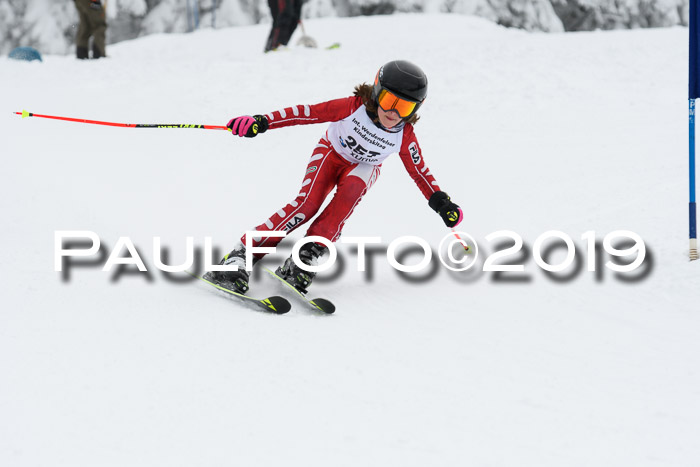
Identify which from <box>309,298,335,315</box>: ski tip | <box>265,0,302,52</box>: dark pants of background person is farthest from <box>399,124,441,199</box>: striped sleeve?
<box>265,0,302,52</box>: dark pants of background person

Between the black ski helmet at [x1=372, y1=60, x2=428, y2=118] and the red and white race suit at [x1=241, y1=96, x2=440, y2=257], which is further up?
the black ski helmet at [x1=372, y1=60, x2=428, y2=118]

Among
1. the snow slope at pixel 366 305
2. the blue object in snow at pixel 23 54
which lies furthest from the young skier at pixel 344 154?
the blue object in snow at pixel 23 54

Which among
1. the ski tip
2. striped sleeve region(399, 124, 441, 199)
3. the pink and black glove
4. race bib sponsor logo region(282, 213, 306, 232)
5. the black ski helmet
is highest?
the black ski helmet

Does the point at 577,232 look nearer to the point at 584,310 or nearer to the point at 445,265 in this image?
the point at 445,265

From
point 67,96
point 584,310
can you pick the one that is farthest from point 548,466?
point 67,96

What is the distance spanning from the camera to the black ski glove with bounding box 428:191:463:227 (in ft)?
13.5

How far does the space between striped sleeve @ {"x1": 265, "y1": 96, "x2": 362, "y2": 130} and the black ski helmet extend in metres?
0.29

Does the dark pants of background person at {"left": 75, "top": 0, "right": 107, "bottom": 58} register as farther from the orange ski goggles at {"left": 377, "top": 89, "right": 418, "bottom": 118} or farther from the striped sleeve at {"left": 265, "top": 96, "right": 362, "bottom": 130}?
the orange ski goggles at {"left": 377, "top": 89, "right": 418, "bottom": 118}

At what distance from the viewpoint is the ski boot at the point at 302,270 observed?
386cm

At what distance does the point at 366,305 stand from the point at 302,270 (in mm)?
414

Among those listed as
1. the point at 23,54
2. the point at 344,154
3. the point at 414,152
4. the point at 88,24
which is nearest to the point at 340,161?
the point at 344,154

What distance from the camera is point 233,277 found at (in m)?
3.80

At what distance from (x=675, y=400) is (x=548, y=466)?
733 millimetres

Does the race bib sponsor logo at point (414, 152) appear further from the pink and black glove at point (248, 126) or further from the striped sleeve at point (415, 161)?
the pink and black glove at point (248, 126)
